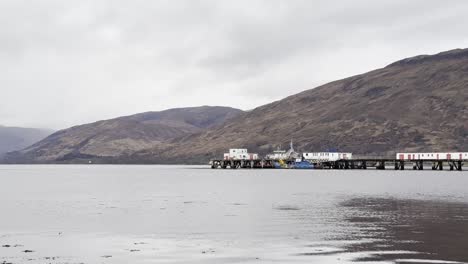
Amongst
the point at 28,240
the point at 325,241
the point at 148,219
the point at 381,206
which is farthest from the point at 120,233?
the point at 381,206

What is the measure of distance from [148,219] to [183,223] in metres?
5.70

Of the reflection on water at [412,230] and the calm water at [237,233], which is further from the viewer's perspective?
the reflection on water at [412,230]

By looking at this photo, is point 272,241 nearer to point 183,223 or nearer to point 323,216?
point 183,223

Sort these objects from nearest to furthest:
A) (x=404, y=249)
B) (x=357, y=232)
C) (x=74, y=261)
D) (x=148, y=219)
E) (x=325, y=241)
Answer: (x=74, y=261) < (x=404, y=249) < (x=325, y=241) < (x=357, y=232) < (x=148, y=219)

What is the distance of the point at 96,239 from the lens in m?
44.8

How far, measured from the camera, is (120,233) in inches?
1903

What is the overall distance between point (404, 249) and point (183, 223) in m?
22.4

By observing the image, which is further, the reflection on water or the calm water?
the reflection on water

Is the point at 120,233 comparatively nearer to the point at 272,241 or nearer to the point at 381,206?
the point at 272,241

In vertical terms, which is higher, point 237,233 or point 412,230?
point 237,233

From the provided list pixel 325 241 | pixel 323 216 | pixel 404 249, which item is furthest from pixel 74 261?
pixel 323 216

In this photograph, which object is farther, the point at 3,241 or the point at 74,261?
the point at 3,241

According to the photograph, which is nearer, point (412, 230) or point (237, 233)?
point (237, 233)

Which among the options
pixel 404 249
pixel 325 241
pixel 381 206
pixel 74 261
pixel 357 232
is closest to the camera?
pixel 74 261
